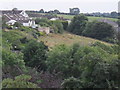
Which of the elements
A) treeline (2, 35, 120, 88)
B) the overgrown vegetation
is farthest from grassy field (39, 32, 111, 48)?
treeline (2, 35, 120, 88)

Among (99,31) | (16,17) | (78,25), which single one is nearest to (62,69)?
(99,31)

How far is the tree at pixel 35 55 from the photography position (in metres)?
12.3

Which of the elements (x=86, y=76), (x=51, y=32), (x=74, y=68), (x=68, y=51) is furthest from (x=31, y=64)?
(x=51, y=32)

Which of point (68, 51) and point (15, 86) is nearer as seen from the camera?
point (15, 86)

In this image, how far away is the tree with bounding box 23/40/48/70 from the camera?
12.3 meters

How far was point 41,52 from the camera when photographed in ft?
41.2

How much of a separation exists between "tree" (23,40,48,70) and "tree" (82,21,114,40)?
55.5 feet

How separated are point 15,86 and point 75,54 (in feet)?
15.3

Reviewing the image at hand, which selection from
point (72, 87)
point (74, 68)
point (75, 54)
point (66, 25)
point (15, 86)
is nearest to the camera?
point (15, 86)

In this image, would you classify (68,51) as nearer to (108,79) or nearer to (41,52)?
(41,52)

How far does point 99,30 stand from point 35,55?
18.1 m

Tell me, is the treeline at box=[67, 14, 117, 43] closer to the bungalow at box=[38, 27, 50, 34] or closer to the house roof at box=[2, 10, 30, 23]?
the bungalow at box=[38, 27, 50, 34]

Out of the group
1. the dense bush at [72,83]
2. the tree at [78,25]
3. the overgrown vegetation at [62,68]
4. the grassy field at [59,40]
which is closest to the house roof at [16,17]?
the tree at [78,25]

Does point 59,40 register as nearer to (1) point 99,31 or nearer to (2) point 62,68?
(1) point 99,31
